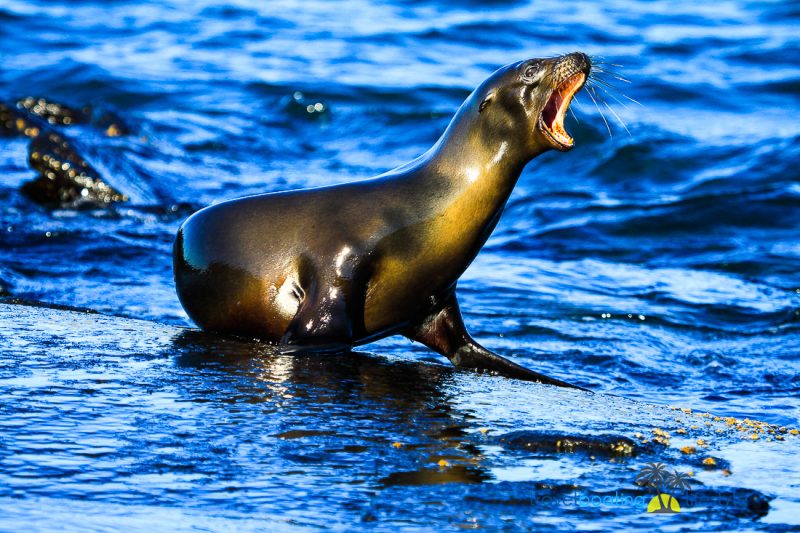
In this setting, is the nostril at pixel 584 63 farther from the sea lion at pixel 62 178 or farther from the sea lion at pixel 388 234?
the sea lion at pixel 62 178

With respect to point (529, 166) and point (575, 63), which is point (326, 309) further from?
point (529, 166)

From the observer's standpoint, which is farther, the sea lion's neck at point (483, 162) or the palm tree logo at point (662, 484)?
the sea lion's neck at point (483, 162)

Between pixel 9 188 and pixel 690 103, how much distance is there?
10.3 meters

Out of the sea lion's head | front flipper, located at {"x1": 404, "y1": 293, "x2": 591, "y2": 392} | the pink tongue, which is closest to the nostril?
the sea lion's head

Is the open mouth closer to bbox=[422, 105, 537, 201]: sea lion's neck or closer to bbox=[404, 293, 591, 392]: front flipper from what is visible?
bbox=[422, 105, 537, 201]: sea lion's neck

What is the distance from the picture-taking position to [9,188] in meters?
11.4

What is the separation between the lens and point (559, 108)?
20.8ft

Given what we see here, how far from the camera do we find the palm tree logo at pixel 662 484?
400 cm

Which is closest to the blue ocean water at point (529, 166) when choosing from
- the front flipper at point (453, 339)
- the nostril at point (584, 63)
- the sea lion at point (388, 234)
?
the front flipper at point (453, 339)

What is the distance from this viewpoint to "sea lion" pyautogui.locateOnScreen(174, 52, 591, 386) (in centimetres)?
609

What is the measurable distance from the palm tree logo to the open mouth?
2145mm

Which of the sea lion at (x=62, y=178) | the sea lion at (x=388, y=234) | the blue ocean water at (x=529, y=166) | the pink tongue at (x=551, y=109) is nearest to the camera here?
the sea lion at (x=388, y=234)

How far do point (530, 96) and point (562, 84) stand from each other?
171mm

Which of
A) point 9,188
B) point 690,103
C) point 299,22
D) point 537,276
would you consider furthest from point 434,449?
point 299,22
